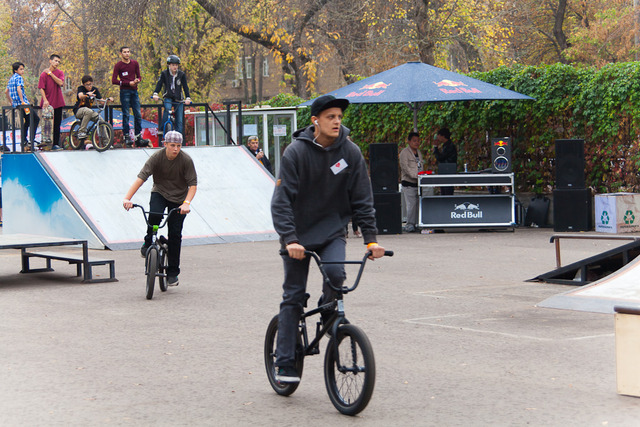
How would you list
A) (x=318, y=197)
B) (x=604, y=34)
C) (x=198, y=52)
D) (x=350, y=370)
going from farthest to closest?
(x=198, y=52), (x=604, y=34), (x=318, y=197), (x=350, y=370)

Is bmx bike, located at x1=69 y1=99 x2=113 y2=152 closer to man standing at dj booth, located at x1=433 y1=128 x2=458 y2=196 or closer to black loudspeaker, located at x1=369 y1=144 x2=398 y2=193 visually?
black loudspeaker, located at x1=369 y1=144 x2=398 y2=193

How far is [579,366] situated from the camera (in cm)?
666

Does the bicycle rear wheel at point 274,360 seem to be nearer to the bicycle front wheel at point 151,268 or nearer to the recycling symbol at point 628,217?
the bicycle front wheel at point 151,268

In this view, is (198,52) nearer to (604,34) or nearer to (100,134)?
(604,34)

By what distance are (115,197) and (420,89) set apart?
629 cm

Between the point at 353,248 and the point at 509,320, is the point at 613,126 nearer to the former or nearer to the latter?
the point at 353,248

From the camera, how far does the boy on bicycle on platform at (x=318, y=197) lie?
18.6ft

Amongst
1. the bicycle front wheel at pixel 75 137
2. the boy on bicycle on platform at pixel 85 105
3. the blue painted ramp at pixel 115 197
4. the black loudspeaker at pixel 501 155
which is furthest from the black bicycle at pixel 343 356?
the bicycle front wheel at pixel 75 137

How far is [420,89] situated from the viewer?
18.6m

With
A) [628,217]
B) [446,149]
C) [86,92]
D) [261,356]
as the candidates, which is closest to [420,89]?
[446,149]

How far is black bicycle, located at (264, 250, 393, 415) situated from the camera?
5250mm

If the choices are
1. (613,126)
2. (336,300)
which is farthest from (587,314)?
(613,126)

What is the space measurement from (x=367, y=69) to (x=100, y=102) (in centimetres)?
1561

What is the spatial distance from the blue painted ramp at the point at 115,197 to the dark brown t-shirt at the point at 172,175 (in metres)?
5.87
